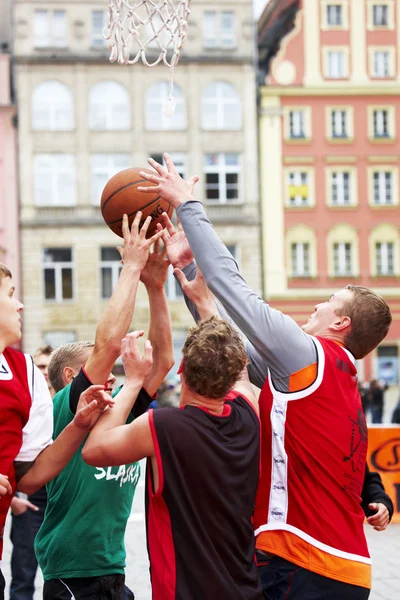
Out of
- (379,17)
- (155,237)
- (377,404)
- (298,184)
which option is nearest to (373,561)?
(155,237)

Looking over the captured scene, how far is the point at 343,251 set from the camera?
33.3 m

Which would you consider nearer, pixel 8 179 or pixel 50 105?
pixel 8 179

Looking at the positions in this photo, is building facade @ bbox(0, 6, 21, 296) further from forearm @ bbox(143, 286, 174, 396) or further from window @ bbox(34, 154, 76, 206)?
forearm @ bbox(143, 286, 174, 396)

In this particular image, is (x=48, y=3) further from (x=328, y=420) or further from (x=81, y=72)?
(x=328, y=420)

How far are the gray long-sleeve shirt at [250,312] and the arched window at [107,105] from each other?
29933 millimetres

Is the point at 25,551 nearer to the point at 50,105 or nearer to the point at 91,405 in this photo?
the point at 91,405

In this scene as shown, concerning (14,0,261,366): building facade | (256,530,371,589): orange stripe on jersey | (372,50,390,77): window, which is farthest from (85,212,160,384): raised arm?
(372,50,390,77): window

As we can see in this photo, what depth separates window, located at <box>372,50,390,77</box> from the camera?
3362 cm

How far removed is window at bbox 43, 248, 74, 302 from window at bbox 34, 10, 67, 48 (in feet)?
25.9

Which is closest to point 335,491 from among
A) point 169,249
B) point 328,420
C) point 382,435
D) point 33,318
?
point 328,420

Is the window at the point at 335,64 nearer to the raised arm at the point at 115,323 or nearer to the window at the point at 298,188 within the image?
the window at the point at 298,188

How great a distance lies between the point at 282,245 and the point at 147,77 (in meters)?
8.31

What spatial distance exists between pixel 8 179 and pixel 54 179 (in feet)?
5.63

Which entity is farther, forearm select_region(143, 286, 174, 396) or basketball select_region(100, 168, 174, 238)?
basketball select_region(100, 168, 174, 238)
